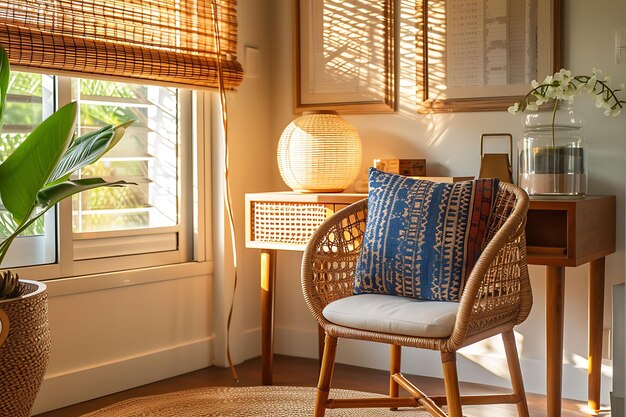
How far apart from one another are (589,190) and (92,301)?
177cm

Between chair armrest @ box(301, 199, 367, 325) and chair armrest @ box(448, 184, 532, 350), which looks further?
chair armrest @ box(301, 199, 367, 325)

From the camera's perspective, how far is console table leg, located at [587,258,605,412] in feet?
9.21

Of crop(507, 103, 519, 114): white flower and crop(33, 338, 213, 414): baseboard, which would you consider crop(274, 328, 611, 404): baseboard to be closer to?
crop(33, 338, 213, 414): baseboard

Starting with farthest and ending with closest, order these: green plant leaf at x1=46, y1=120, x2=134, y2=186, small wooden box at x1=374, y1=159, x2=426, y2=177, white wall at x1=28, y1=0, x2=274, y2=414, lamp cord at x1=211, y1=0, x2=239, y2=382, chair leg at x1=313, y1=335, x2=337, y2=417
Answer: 1. lamp cord at x1=211, y1=0, x2=239, y2=382
2. small wooden box at x1=374, y1=159, x2=426, y2=177
3. white wall at x1=28, y1=0, x2=274, y2=414
4. chair leg at x1=313, y1=335, x2=337, y2=417
5. green plant leaf at x1=46, y1=120, x2=134, y2=186

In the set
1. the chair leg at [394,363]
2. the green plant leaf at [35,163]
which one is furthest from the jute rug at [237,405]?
the green plant leaf at [35,163]

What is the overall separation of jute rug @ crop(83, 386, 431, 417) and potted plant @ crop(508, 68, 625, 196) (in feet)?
2.78

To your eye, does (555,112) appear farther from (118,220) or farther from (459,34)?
(118,220)

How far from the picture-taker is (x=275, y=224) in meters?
3.14

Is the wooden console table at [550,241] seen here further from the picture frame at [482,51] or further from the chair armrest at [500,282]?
the picture frame at [482,51]

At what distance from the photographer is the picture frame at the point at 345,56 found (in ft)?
11.1

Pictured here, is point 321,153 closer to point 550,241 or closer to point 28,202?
point 550,241

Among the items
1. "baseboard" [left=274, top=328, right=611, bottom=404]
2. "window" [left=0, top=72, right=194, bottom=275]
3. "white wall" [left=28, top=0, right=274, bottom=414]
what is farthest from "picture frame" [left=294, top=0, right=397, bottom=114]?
"baseboard" [left=274, top=328, right=611, bottom=404]

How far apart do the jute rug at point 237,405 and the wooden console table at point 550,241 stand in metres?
0.22

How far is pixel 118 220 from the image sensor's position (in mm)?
3158
